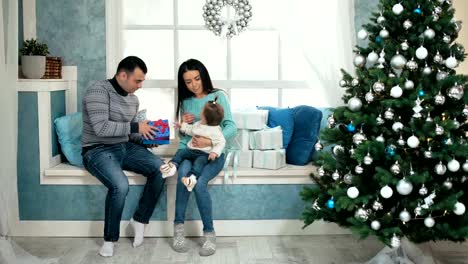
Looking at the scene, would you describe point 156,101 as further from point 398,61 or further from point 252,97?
point 398,61

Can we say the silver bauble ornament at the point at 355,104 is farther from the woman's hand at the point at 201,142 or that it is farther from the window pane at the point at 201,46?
the window pane at the point at 201,46

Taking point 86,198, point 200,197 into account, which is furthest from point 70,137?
point 200,197

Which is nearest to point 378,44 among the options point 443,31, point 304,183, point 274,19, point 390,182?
point 443,31

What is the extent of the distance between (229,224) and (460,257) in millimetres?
1429

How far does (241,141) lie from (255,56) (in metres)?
0.78

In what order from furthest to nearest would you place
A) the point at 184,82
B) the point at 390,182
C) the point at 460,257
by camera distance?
the point at 184,82
the point at 460,257
the point at 390,182

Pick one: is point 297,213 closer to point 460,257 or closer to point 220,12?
point 460,257

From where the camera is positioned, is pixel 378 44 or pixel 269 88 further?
pixel 269 88

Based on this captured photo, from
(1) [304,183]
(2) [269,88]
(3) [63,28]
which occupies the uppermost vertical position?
(3) [63,28]

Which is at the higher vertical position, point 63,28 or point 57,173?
point 63,28

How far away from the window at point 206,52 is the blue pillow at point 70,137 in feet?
1.69

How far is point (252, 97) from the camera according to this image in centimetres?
501

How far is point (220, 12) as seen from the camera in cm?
479

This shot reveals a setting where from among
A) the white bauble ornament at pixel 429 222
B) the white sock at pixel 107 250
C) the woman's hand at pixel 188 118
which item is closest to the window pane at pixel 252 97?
the woman's hand at pixel 188 118
